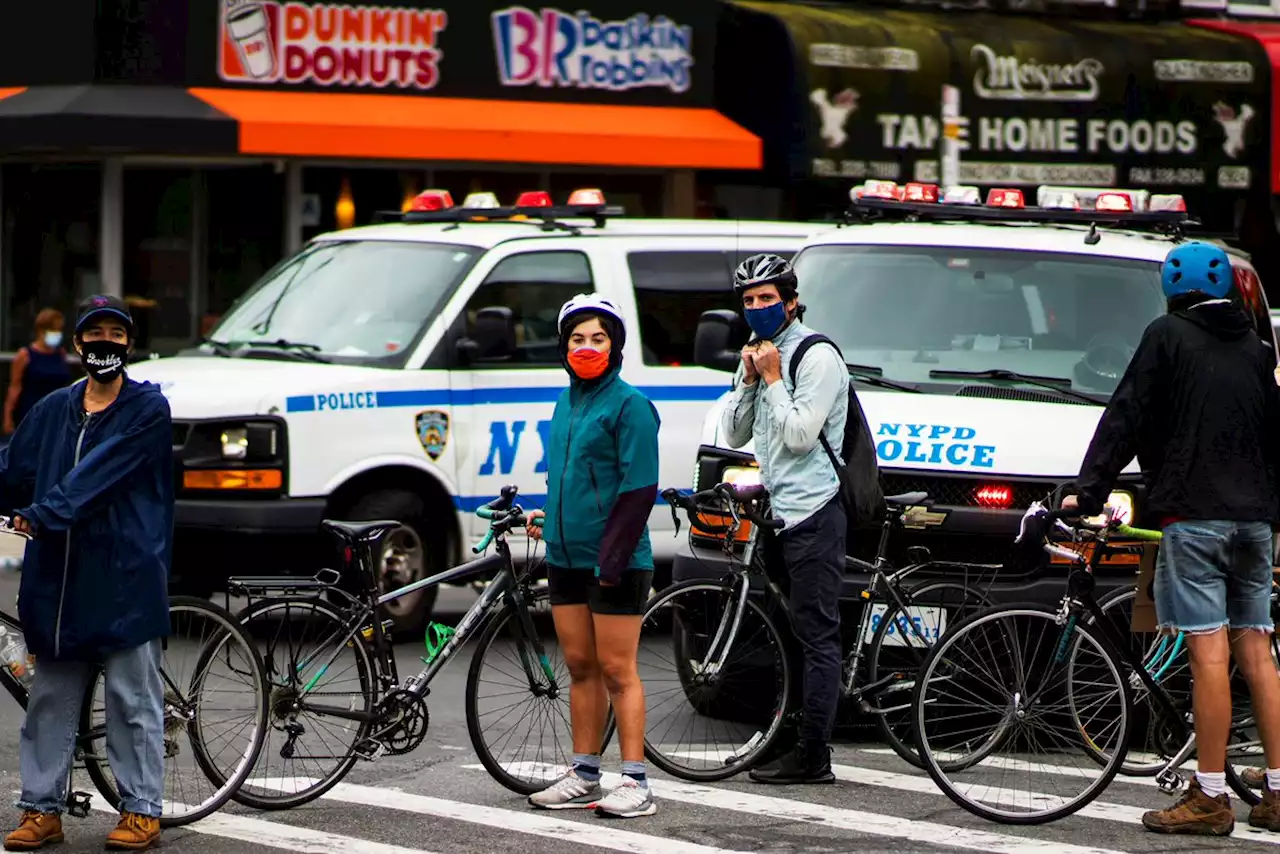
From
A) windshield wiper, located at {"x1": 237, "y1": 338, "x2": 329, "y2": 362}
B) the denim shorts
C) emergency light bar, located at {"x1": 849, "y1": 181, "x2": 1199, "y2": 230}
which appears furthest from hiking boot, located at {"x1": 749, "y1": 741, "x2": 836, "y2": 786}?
windshield wiper, located at {"x1": 237, "y1": 338, "x2": 329, "y2": 362}

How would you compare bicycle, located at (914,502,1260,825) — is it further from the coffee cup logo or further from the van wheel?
the coffee cup logo

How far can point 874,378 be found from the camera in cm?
998

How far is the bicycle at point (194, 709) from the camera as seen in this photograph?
7.62m

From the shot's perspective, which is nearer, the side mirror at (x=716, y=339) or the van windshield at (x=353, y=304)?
the side mirror at (x=716, y=339)

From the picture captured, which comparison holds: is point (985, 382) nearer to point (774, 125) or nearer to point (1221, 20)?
point (774, 125)

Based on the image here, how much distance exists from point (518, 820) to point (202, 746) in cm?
104

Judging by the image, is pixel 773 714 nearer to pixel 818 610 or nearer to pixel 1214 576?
pixel 818 610

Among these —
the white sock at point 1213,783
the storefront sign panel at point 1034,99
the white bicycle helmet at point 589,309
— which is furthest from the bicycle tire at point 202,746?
the storefront sign panel at point 1034,99

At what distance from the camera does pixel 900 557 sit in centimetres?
941

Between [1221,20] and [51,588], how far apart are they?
22.8 metres

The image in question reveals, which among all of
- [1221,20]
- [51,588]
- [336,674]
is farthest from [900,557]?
[1221,20]

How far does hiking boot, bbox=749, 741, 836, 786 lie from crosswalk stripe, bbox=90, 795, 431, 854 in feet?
5.32

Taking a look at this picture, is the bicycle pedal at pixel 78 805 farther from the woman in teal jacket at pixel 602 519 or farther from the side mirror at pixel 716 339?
the side mirror at pixel 716 339

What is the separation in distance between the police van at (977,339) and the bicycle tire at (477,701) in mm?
1321
